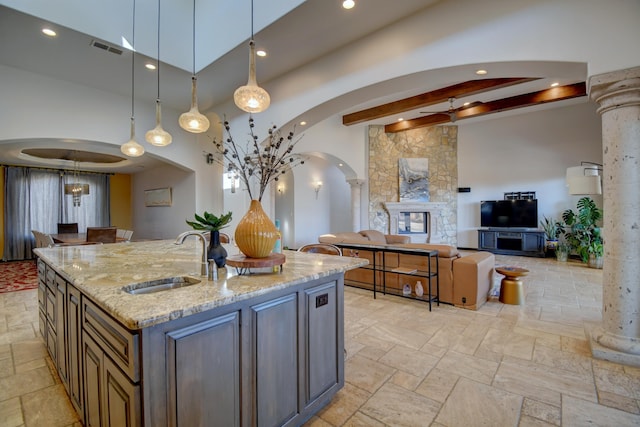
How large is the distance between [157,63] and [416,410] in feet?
16.9

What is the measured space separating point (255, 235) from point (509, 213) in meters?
8.59

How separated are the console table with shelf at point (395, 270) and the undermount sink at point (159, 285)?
9.85 feet

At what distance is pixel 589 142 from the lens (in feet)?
24.5

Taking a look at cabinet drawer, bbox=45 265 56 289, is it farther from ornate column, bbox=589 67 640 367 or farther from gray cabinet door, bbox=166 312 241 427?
ornate column, bbox=589 67 640 367

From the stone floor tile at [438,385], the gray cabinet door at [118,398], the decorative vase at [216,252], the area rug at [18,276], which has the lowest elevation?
the stone floor tile at [438,385]

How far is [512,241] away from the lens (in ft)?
27.0

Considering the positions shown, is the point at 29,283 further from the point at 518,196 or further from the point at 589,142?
the point at 589,142

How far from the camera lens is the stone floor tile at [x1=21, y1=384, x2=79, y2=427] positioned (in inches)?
75.6

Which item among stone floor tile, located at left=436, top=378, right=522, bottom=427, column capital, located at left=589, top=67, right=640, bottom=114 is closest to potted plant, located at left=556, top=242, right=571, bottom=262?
column capital, located at left=589, top=67, right=640, bottom=114

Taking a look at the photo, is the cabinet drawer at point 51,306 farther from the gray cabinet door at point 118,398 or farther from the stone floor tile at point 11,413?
the gray cabinet door at point 118,398

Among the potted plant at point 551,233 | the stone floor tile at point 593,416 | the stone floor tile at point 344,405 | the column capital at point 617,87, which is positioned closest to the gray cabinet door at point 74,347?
the stone floor tile at point 344,405

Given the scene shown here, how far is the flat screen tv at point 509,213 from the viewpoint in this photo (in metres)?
7.97

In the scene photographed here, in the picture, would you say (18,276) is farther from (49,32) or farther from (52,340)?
(52,340)

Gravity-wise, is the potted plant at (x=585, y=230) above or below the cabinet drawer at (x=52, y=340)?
above
